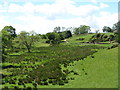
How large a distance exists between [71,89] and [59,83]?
11.8 ft

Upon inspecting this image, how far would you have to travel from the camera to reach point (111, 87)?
22172 millimetres

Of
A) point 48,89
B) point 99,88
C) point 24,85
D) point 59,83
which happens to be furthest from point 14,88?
point 99,88

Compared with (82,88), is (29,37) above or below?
above

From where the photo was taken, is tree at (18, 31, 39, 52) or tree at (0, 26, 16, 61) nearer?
tree at (0, 26, 16, 61)

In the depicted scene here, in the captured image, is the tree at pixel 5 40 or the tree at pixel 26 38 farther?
the tree at pixel 26 38

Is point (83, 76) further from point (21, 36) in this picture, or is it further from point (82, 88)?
point (21, 36)

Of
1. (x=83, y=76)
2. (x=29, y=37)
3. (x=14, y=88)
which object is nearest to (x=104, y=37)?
(x=29, y=37)

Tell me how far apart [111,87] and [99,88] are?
1.55 metres

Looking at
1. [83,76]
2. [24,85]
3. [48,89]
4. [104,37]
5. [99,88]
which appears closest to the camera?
[99,88]

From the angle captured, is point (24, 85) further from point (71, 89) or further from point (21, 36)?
point (21, 36)

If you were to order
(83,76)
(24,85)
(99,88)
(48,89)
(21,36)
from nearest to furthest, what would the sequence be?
1. (99,88)
2. (48,89)
3. (24,85)
4. (83,76)
5. (21,36)

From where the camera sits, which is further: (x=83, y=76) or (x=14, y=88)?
(x=83, y=76)

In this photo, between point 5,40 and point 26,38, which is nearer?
point 5,40

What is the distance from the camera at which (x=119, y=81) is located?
24625 millimetres
